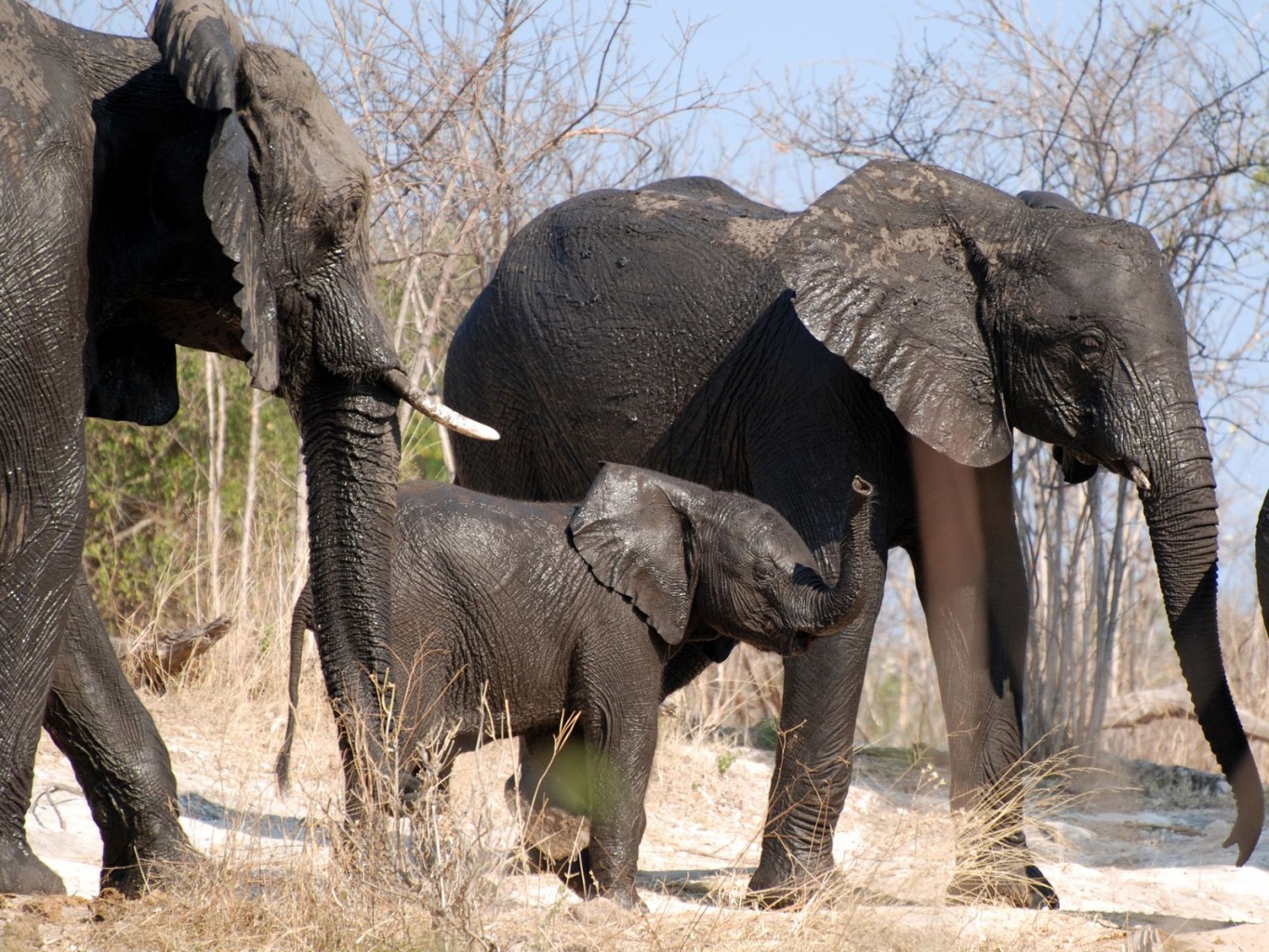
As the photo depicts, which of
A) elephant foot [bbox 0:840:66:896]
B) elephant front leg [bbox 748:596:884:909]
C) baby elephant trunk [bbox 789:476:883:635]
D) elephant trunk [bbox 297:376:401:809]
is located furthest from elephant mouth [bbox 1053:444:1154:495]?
Answer: elephant foot [bbox 0:840:66:896]

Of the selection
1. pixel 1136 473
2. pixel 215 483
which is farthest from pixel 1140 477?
pixel 215 483

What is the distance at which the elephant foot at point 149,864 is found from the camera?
4.82 metres

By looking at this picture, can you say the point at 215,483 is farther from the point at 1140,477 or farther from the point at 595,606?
the point at 1140,477

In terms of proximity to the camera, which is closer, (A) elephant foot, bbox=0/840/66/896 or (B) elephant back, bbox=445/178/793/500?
(A) elephant foot, bbox=0/840/66/896

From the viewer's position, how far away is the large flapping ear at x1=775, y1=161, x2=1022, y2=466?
677 centimetres

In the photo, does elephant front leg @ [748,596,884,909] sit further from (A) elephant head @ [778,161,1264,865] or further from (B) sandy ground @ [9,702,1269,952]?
(A) elephant head @ [778,161,1264,865]

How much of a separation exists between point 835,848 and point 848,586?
2.79 metres

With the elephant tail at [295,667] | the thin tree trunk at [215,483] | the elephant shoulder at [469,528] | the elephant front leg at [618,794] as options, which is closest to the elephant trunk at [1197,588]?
the elephant front leg at [618,794]

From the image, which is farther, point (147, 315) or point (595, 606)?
point (595, 606)

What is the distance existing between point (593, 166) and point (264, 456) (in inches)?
132

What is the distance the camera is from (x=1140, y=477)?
21.3 feet

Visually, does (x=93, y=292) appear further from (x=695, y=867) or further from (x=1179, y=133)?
(x=1179, y=133)

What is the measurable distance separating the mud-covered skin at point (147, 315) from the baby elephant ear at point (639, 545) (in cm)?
121

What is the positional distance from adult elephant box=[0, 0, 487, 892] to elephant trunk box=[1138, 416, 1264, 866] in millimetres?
3049
